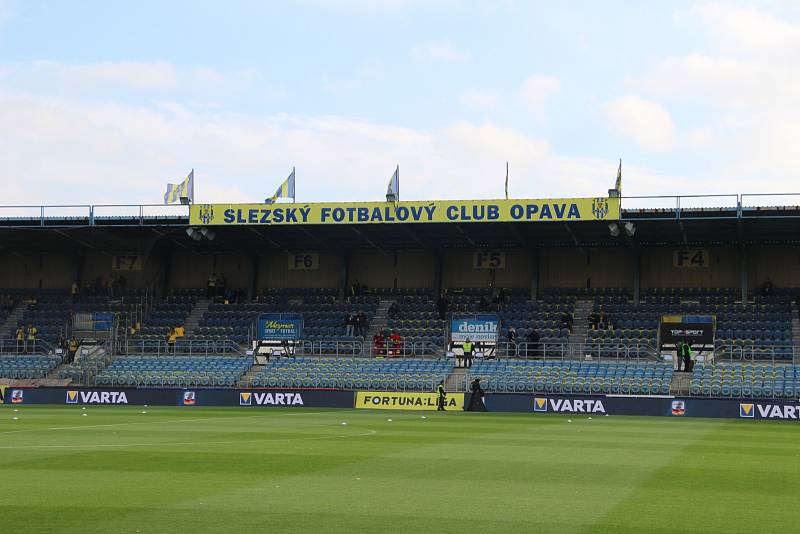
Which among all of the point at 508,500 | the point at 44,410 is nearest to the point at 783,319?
the point at 44,410

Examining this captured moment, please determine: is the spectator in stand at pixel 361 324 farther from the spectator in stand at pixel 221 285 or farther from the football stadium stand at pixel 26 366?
the football stadium stand at pixel 26 366

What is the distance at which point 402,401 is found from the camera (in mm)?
45781

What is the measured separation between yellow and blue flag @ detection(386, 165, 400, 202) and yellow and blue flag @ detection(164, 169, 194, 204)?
11.5 metres

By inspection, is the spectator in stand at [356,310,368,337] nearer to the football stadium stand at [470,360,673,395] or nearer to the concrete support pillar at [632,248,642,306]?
the football stadium stand at [470,360,673,395]

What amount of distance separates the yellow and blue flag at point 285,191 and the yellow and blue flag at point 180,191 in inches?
182

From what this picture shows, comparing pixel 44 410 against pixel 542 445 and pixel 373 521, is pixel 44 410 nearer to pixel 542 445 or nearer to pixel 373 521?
pixel 542 445

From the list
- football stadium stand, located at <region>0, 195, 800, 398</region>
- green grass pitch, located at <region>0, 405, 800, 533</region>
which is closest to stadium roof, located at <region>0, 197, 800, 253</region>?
football stadium stand, located at <region>0, 195, 800, 398</region>

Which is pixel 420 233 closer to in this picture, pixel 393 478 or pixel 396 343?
pixel 396 343

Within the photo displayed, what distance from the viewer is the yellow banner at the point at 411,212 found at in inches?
2035

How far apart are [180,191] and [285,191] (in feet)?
19.7

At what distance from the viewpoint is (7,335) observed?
204 ft

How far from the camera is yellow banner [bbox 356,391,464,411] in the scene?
45.2m

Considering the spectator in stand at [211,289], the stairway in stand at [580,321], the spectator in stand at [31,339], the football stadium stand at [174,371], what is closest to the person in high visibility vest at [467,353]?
the stairway in stand at [580,321]

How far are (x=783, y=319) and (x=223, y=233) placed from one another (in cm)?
3061
